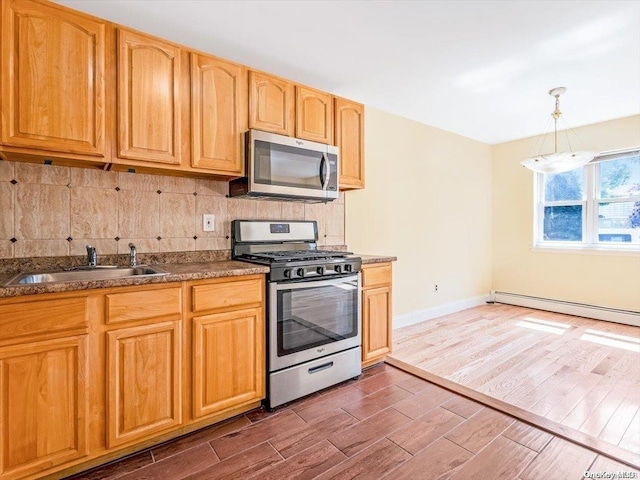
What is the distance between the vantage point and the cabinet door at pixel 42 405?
141 cm

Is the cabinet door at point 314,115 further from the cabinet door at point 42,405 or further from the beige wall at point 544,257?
the beige wall at point 544,257

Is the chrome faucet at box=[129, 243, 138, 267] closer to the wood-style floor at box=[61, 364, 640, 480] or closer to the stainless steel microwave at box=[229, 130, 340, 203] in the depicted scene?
the stainless steel microwave at box=[229, 130, 340, 203]

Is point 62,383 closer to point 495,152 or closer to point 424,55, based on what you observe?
point 424,55

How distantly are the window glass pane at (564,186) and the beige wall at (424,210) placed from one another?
2.46 feet

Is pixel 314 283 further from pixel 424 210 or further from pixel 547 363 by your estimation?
pixel 424 210

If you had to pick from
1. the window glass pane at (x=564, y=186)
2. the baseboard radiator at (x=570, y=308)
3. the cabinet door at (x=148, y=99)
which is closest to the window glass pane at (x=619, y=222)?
the window glass pane at (x=564, y=186)

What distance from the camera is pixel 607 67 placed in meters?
2.72

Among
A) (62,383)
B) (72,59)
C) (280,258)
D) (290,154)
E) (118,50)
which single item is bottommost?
(62,383)

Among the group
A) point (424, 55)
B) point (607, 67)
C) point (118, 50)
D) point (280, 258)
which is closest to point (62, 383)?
point (280, 258)

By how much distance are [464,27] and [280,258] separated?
6.25 ft

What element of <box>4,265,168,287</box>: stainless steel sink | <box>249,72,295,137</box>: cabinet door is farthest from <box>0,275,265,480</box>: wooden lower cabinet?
<box>249,72,295,137</box>: cabinet door

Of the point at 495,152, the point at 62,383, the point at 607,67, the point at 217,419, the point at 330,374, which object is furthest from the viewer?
the point at 495,152

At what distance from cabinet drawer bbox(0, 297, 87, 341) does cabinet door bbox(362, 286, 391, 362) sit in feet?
6.09

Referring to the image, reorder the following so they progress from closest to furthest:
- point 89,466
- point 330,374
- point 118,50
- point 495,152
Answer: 1. point 89,466
2. point 118,50
3. point 330,374
4. point 495,152
